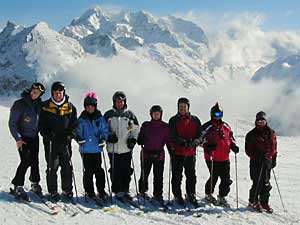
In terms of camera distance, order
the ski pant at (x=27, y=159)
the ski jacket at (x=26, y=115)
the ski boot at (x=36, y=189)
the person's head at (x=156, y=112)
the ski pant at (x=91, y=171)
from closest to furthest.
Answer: the ski jacket at (x=26, y=115) → the ski pant at (x=27, y=159) → the ski boot at (x=36, y=189) → the ski pant at (x=91, y=171) → the person's head at (x=156, y=112)

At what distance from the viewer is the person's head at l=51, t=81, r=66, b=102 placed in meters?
8.66

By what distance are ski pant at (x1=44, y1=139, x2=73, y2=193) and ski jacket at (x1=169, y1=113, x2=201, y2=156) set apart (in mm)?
2089

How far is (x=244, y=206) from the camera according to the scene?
31.3ft

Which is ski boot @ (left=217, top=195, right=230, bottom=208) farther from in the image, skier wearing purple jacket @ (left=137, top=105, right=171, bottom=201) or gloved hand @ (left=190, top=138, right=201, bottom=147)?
gloved hand @ (left=190, top=138, right=201, bottom=147)

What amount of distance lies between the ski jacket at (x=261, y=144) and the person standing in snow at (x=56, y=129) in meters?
3.56

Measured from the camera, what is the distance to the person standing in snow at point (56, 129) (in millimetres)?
8734

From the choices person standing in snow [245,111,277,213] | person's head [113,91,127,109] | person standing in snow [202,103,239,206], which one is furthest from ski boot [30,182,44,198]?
person standing in snow [245,111,277,213]

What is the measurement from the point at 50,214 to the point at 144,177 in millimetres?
2220

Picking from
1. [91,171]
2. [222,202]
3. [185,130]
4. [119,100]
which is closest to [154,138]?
[185,130]

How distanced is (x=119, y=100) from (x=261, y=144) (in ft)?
9.81

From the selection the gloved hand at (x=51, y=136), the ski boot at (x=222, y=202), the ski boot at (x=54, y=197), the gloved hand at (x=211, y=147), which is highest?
the gloved hand at (x=51, y=136)

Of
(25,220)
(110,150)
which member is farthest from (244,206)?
(25,220)

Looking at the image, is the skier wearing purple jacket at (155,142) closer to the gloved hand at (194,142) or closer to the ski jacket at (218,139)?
the gloved hand at (194,142)

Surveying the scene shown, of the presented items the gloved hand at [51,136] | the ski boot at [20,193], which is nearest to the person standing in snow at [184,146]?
the gloved hand at [51,136]
